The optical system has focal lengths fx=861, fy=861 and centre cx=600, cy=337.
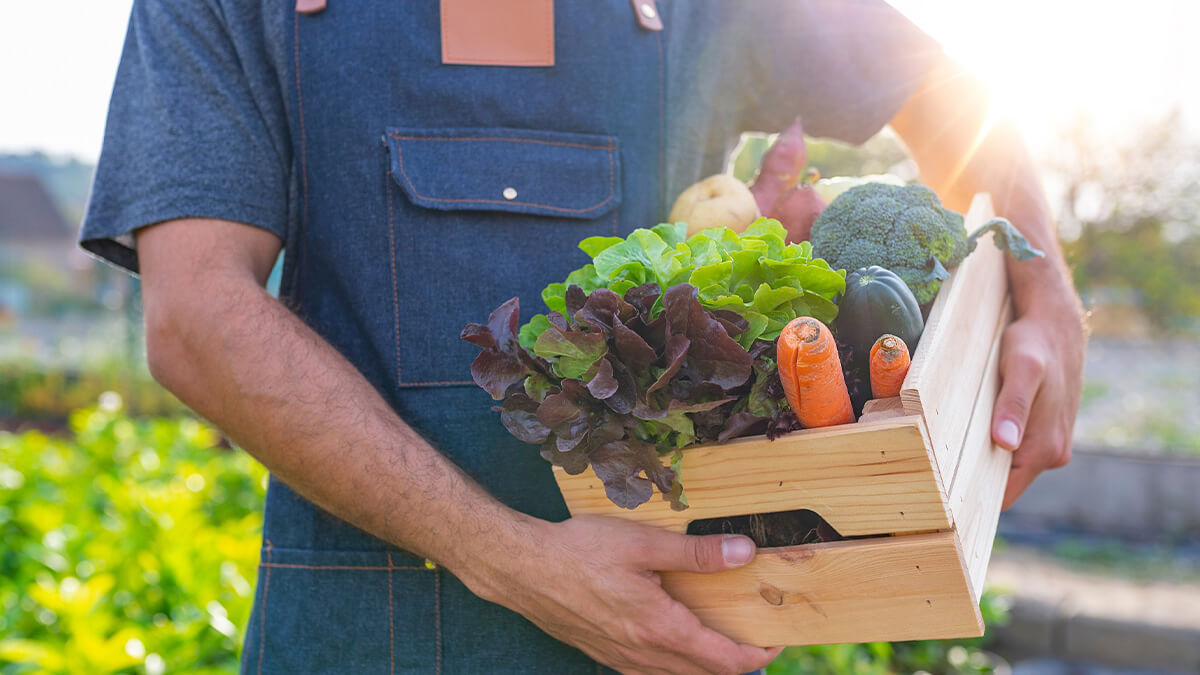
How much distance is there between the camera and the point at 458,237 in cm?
159

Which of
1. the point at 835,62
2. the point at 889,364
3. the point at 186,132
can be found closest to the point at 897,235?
the point at 889,364

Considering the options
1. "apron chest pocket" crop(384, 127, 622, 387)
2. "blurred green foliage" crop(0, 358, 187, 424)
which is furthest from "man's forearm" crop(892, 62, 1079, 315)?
"blurred green foliage" crop(0, 358, 187, 424)

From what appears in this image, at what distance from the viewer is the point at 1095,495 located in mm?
7156

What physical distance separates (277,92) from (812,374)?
1.13 m

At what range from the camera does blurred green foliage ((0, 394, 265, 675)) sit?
2.49 m

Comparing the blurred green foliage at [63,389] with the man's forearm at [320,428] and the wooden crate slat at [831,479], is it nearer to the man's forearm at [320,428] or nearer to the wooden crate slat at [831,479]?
the man's forearm at [320,428]

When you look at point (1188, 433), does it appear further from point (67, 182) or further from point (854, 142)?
point (67, 182)

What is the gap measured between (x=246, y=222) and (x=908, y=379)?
3.67 feet

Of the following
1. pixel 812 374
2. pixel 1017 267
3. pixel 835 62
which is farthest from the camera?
pixel 835 62

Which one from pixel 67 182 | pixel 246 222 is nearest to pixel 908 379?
pixel 246 222

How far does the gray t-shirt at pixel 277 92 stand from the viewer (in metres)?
1.49

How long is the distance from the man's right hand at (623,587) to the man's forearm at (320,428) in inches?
2.7

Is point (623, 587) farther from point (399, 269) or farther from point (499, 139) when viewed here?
point (499, 139)

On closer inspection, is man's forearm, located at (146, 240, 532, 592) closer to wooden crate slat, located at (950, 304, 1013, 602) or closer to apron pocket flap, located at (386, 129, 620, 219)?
apron pocket flap, located at (386, 129, 620, 219)
